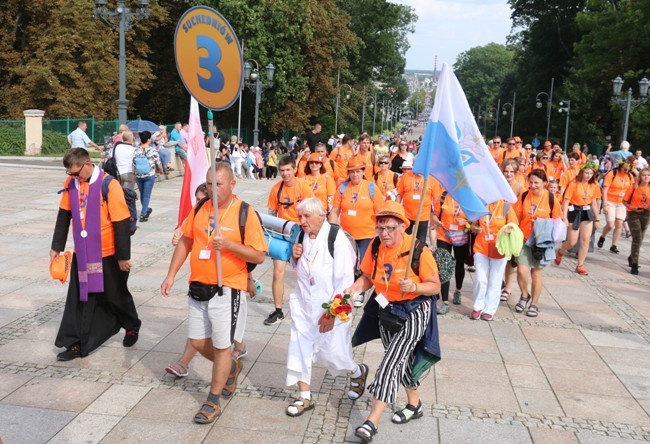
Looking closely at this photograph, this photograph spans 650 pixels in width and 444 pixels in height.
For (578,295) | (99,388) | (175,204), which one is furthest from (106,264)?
(175,204)

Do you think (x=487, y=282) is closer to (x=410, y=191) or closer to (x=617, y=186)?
(x=410, y=191)

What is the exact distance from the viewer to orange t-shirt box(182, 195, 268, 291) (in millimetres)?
5137

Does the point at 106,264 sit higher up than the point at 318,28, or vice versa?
the point at 318,28

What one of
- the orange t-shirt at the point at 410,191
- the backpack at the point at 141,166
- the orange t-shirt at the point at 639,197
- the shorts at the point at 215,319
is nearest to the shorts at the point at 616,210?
the orange t-shirt at the point at 639,197

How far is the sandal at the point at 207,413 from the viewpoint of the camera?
511cm

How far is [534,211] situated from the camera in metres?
8.66

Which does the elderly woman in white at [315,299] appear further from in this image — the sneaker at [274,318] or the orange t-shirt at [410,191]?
the orange t-shirt at [410,191]

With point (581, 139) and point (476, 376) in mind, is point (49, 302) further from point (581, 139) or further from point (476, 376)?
point (581, 139)

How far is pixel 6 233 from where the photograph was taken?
1214 centimetres

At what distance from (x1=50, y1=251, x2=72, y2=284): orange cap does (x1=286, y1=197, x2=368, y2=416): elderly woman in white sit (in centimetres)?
213

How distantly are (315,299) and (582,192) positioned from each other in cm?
735

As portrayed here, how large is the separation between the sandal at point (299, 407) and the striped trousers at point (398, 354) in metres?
0.63

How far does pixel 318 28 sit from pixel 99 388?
36515 mm

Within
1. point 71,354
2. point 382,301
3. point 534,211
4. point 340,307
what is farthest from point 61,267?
point 534,211
